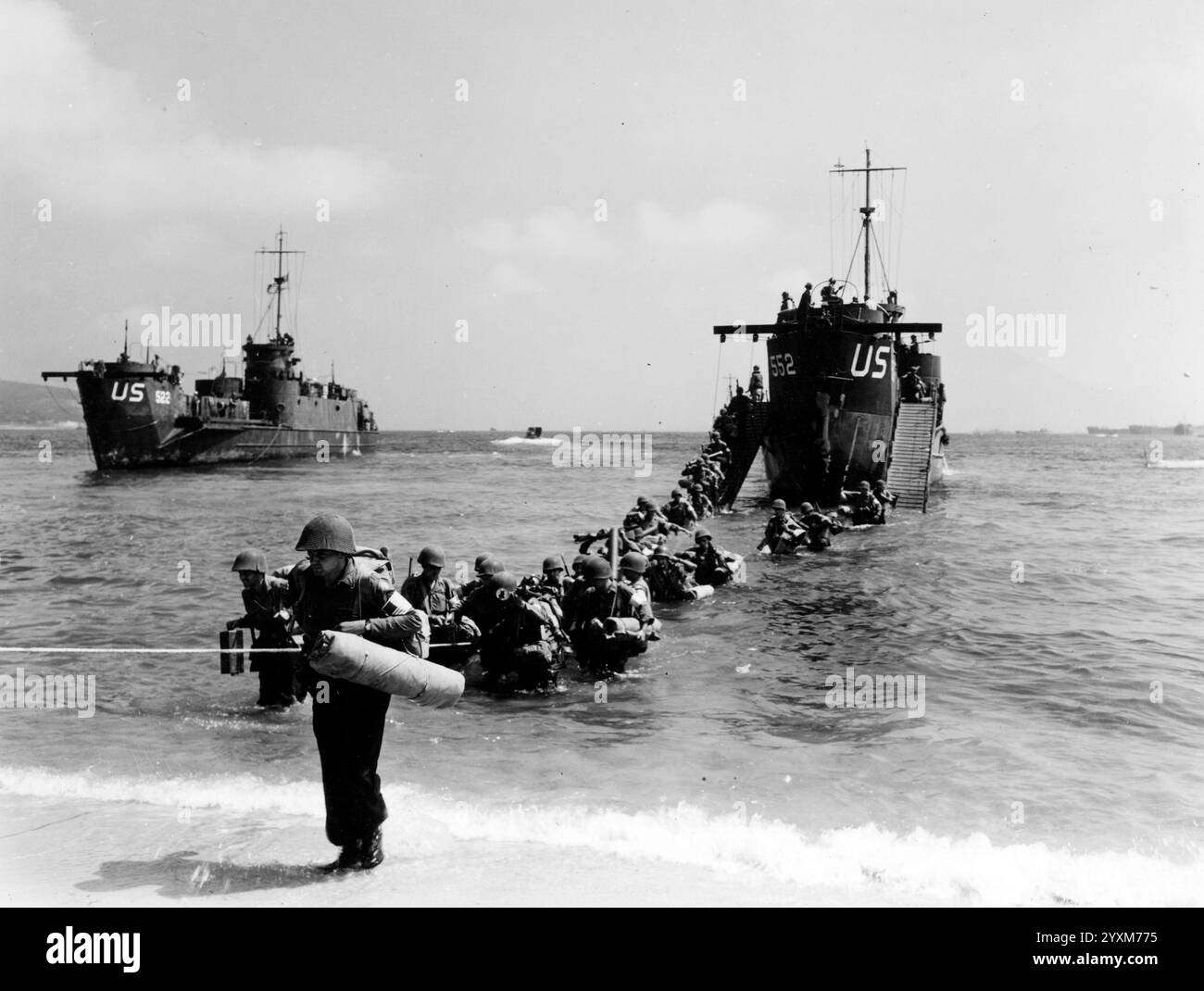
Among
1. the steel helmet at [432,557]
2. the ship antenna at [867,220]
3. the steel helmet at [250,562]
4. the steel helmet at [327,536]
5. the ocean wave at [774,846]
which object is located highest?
the ship antenna at [867,220]

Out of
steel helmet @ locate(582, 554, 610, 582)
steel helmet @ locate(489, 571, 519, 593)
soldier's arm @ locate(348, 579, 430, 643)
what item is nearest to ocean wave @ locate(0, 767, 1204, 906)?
soldier's arm @ locate(348, 579, 430, 643)

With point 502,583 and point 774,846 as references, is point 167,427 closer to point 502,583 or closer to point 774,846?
point 502,583

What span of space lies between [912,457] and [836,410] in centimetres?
471

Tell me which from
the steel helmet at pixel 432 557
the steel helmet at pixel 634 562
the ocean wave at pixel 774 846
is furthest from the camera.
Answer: the steel helmet at pixel 634 562

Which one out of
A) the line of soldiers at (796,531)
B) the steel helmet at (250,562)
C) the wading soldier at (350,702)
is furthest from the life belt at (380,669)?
the line of soldiers at (796,531)

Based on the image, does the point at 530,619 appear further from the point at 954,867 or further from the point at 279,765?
the point at 954,867

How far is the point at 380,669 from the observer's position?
4523 millimetres

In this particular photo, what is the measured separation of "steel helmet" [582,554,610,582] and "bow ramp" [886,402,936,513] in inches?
878

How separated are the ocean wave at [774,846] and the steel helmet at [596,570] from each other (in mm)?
4059

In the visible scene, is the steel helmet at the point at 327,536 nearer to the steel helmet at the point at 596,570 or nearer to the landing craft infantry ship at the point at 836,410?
the steel helmet at the point at 596,570

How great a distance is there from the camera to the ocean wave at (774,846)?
528 cm

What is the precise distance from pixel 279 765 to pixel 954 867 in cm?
499

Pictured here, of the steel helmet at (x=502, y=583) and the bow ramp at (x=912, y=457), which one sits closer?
the steel helmet at (x=502, y=583)
